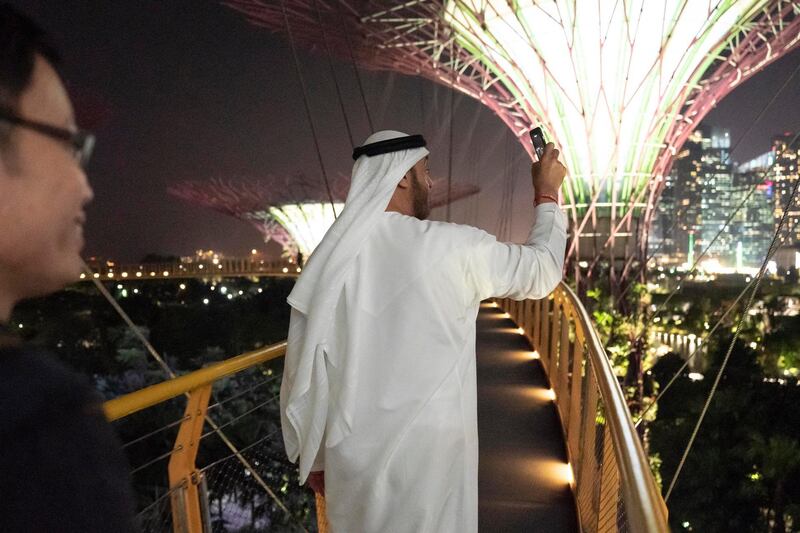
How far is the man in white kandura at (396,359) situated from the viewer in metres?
1.86

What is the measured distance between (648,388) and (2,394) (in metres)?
25.1

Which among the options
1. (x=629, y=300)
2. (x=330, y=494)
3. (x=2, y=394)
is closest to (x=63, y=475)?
(x=2, y=394)

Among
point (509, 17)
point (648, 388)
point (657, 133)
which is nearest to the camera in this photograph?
point (509, 17)

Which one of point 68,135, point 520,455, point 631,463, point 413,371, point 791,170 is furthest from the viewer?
point 791,170

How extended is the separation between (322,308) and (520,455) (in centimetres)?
285

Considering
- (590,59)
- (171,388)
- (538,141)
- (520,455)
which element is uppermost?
(590,59)

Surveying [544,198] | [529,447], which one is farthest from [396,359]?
[529,447]

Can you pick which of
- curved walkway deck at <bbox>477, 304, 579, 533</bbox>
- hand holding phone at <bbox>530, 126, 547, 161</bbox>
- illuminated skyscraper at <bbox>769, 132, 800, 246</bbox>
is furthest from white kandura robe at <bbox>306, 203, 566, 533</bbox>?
illuminated skyscraper at <bbox>769, 132, 800, 246</bbox>

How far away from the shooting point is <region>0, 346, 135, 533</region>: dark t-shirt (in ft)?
1.66

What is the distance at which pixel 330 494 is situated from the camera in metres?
1.96

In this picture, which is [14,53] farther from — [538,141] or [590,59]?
[590,59]

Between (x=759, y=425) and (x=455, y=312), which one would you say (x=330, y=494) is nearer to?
(x=455, y=312)

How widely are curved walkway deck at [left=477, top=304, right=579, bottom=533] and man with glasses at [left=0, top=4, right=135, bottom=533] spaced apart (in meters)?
3.11

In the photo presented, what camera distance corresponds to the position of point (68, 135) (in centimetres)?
65
